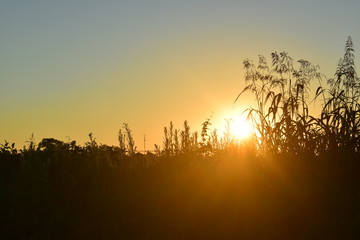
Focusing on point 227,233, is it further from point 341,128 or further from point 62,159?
point 341,128

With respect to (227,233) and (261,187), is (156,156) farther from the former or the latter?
(227,233)

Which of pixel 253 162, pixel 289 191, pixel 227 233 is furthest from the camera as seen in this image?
pixel 253 162

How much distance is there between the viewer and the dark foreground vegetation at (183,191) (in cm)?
599

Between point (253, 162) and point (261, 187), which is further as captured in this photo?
point (253, 162)

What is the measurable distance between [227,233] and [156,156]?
2.69m

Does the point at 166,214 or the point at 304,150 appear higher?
the point at 304,150

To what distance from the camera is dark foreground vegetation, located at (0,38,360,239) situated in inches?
236

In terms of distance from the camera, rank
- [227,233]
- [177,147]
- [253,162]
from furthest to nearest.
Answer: [177,147] < [253,162] < [227,233]

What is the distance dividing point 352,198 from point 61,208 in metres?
4.10

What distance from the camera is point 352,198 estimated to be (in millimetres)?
6863

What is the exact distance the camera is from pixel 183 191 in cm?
669

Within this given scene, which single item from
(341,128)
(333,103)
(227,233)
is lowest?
(227,233)

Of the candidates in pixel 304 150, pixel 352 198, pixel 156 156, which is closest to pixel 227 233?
pixel 352 198

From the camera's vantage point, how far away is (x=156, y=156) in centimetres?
830
